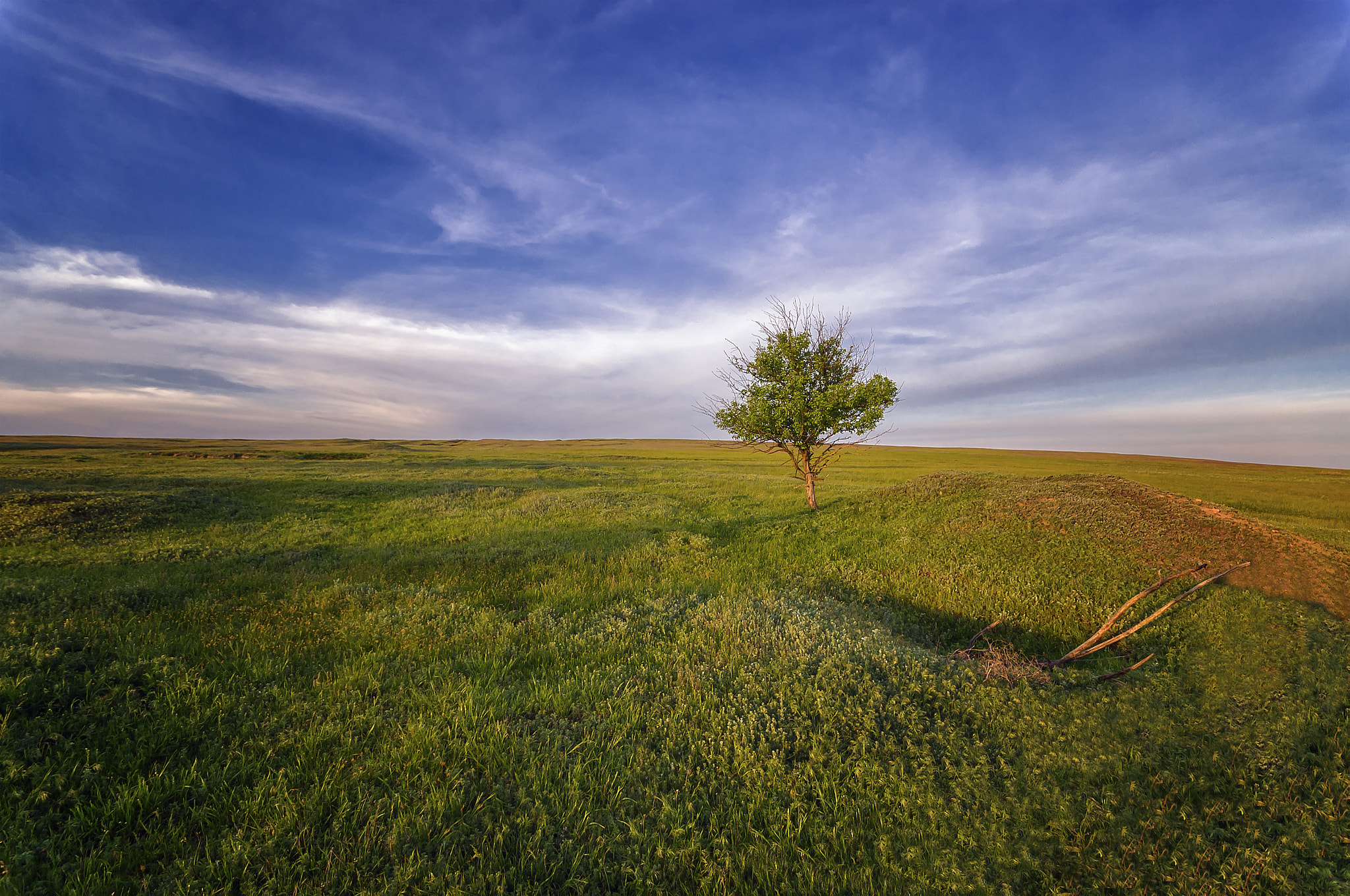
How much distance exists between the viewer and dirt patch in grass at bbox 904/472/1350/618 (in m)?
9.31

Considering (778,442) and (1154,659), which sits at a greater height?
(778,442)

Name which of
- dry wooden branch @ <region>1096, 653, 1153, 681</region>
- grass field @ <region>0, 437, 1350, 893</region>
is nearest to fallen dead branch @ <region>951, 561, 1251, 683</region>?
dry wooden branch @ <region>1096, 653, 1153, 681</region>

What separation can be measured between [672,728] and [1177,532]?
14.2 metres

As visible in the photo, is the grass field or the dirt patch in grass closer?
the grass field

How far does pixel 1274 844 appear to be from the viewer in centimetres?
357

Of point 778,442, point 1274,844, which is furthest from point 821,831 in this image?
point 778,442

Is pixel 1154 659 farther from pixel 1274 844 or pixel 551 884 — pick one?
pixel 551 884

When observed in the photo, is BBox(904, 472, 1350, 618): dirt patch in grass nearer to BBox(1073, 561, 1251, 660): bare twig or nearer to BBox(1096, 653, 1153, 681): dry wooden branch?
BBox(1073, 561, 1251, 660): bare twig

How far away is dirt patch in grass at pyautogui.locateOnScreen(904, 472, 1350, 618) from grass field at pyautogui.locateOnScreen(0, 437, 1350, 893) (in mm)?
108

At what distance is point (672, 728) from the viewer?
200 inches

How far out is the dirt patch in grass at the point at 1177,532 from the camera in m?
9.31

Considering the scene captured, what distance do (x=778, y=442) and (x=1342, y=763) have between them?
58.2 ft

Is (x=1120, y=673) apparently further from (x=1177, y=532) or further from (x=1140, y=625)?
(x=1177, y=532)

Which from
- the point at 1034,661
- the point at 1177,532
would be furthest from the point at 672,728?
the point at 1177,532
